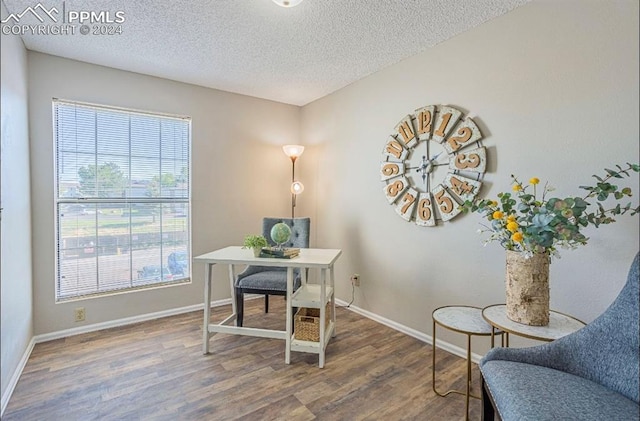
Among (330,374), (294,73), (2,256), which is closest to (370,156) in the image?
(294,73)

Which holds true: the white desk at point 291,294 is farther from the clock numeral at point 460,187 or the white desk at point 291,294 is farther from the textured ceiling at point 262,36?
the textured ceiling at point 262,36

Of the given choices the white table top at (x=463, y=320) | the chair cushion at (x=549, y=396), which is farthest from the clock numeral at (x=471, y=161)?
the chair cushion at (x=549, y=396)

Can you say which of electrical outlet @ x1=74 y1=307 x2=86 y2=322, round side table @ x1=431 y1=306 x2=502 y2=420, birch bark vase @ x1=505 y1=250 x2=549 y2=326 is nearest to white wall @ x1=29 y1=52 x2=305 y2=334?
electrical outlet @ x1=74 y1=307 x2=86 y2=322

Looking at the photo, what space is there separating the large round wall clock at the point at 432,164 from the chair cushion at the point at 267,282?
115 cm

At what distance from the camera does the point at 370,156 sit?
3.07 meters

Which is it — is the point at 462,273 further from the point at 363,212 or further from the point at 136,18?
the point at 136,18

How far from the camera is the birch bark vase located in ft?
5.12

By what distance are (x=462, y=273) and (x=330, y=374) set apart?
1.19 meters

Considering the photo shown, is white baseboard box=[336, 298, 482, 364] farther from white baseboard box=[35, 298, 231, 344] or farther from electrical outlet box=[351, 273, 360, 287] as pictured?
white baseboard box=[35, 298, 231, 344]

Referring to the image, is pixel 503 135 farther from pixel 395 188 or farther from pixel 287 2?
pixel 287 2

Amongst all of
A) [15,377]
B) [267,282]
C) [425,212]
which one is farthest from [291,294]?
[15,377]

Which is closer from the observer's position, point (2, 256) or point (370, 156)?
point (2, 256)

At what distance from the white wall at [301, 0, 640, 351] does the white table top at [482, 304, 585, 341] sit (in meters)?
0.28

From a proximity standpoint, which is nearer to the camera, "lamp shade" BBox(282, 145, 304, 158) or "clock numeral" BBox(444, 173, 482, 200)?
"clock numeral" BBox(444, 173, 482, 200)
